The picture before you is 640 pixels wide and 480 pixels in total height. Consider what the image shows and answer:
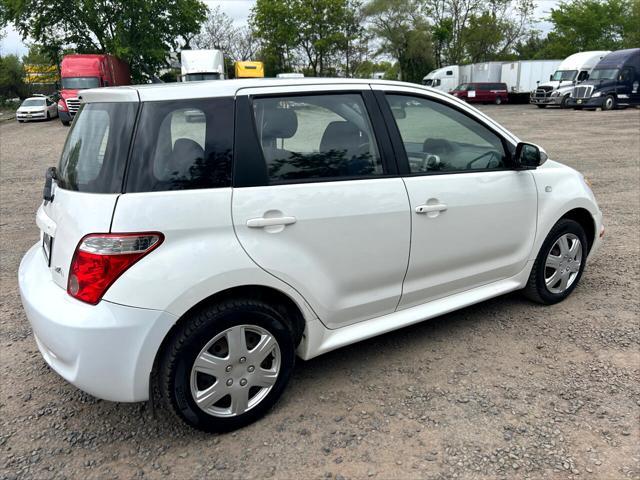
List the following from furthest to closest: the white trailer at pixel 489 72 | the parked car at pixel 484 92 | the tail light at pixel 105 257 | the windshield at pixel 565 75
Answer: the white trailer at pixel 489 72 → the parked car at pixel 484 92 → the windshield at pixel 565 75 → the tail light at pixel 105 257

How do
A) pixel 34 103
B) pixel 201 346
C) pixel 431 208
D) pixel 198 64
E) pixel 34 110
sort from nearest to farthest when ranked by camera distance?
1. pixel 201 346
2. pixel 431 208
3. pixel 198 64
4. pixel 34 110
5. pixel 34 103

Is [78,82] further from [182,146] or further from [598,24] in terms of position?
[598,24]

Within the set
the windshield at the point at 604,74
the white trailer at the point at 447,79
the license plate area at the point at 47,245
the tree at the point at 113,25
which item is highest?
the tree at the point at 113,25

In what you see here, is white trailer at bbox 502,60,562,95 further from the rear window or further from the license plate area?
the license plate area

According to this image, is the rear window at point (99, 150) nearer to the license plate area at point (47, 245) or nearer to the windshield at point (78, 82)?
the license plate area at point (47, 245)

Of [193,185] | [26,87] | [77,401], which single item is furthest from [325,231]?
[26,87]

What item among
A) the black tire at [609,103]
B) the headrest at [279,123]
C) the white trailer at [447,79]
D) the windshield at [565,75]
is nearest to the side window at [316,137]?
the headrest at [279,123]

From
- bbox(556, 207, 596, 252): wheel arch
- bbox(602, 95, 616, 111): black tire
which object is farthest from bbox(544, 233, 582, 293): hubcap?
bbox(602, 95, 616, 111): black tire

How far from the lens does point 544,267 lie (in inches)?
154

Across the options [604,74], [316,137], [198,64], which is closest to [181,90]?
[316,137]

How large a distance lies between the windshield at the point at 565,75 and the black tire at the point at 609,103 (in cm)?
425

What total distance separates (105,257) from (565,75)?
35.0 meters

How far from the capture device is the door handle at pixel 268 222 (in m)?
2.53

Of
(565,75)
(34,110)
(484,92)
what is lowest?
(34,110)
